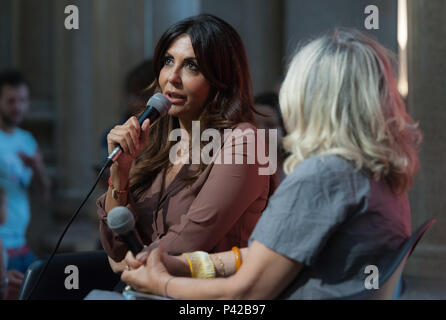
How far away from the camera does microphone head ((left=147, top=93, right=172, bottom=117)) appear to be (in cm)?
178

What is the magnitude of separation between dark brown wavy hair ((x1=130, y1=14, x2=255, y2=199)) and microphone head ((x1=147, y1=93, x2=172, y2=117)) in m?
0.16

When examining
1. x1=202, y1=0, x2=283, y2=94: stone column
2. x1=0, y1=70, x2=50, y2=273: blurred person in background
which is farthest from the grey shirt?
x1=202, y1=0, x2=283, y2=94: stone column

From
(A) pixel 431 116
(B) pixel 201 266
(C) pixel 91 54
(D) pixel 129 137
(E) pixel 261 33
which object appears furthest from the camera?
(C) pixel 91 54

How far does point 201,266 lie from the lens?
1.58 meters

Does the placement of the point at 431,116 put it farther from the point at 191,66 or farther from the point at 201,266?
the point at 201,266

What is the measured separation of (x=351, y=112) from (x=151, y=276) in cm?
57

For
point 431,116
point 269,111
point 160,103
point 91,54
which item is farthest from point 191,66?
point 91,54

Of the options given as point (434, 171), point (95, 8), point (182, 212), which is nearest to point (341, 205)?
point (182, 212)

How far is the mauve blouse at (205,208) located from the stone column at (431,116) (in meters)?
1.78

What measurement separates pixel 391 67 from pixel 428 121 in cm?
218

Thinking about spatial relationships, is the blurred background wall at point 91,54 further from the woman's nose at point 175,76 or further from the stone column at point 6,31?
the woman's nose at point 175,76

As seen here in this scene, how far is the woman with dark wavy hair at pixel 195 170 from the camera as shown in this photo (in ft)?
5.76

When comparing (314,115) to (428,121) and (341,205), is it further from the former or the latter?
(428,121)

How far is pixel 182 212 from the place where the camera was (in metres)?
1.86
